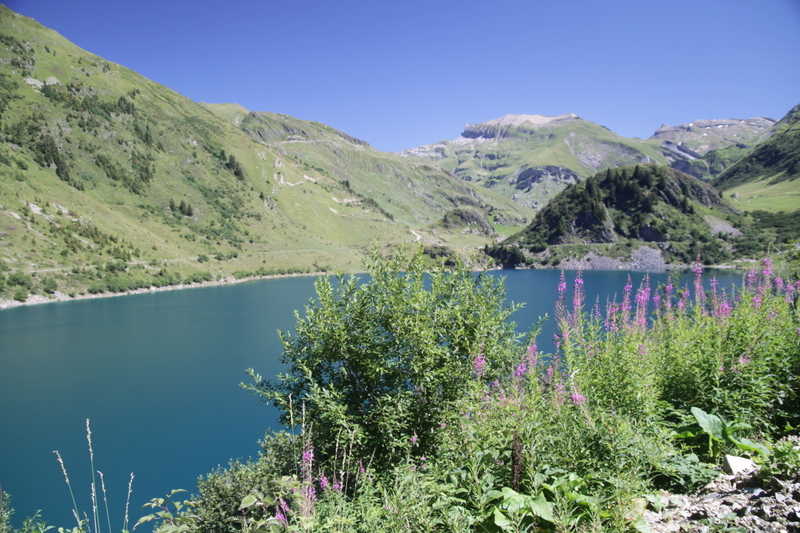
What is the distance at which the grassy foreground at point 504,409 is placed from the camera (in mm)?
4637

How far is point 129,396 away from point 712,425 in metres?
55.8

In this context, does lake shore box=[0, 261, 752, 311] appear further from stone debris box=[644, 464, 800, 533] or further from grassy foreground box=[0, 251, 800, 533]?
stone debris box=[644, 464, 800, 533]

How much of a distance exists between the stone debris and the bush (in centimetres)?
427

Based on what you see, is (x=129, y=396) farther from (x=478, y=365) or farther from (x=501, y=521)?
(x=501, y=521)

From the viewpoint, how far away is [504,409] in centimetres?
602

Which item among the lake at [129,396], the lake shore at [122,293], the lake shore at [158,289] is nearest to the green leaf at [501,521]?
the lake at [129,396]

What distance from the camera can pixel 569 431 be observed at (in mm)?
5387

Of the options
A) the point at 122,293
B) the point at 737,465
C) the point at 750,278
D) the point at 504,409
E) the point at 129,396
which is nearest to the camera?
the point at 737,465

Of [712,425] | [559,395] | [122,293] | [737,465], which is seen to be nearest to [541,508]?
[559,395]

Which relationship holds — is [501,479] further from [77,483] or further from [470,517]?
[77,483]

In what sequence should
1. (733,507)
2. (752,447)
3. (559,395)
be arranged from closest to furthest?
(733,507) → (752,447) → (559,395)

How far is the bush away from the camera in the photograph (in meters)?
8.52

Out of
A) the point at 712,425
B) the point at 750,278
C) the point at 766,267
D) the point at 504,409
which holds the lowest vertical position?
the point at 712,425

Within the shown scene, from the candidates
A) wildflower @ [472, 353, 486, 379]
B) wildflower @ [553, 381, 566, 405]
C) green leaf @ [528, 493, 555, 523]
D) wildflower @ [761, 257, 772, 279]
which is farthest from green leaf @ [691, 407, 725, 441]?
wildflower @ [761, 257, 772, 279]
